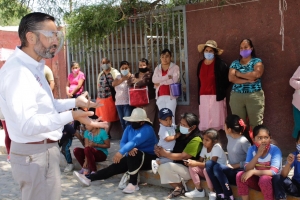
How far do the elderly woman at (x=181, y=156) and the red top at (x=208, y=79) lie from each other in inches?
47.7

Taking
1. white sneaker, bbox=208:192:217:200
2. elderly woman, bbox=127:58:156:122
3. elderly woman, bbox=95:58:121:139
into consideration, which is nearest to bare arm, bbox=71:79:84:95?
elderly woman, bbox=95:58:121:139

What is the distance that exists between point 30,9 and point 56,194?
4.64m

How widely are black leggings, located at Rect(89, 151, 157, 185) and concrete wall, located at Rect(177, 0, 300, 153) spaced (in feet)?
6.58

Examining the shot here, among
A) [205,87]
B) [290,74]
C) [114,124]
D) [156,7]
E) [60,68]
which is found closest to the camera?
[290,74]

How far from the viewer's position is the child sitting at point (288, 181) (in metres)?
4.23

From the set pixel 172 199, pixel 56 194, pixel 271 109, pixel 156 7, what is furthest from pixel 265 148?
pixel 156 7

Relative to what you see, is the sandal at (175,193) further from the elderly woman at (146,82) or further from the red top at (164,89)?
the elderly woman at (146,82)

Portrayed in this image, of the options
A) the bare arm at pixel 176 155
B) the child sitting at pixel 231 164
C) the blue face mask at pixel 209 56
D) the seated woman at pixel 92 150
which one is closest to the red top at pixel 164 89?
the blue face mask at pixel 209 56

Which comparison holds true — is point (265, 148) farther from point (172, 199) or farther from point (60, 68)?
point (60, 68)

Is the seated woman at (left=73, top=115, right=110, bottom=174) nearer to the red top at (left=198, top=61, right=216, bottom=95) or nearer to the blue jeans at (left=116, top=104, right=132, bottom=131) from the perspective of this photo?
the blue jeans at (left=116, top=104, right=132, bottom=131)

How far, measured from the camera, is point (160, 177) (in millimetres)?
5492

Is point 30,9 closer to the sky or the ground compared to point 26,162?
closer to the sky

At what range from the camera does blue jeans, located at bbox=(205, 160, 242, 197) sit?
4.71m

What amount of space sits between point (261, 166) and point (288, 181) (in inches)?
12.7
